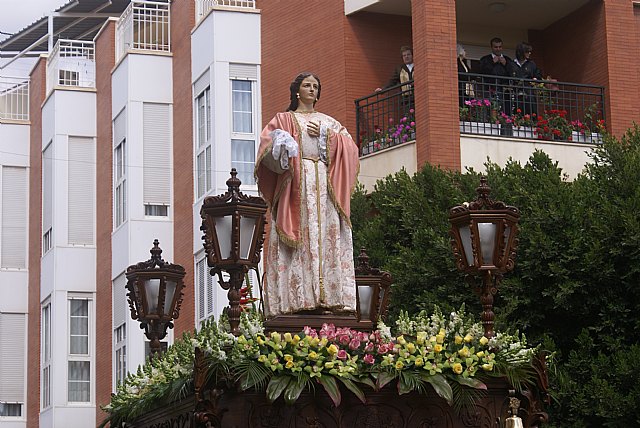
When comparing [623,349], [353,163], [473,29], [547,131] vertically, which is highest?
[473,29]

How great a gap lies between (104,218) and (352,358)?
76.9 feet

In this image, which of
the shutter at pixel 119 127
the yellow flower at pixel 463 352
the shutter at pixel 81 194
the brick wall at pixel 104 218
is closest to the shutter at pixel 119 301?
the brick wall at pixel 104 218

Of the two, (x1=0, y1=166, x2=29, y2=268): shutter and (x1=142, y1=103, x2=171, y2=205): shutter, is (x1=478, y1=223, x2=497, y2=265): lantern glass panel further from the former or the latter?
(x1=0, y1=166, x2=29, y2=268): shutter

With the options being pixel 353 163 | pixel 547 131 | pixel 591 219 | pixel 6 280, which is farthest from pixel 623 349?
pixel 6 280

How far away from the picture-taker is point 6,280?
1496 inches

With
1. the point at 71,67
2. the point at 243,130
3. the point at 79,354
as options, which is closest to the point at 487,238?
the point at 243,130

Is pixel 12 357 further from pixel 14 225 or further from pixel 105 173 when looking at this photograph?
pixel 105 173

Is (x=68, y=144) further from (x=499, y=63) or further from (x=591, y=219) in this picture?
(x=591, y=219)

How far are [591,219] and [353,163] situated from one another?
8000 millimetres

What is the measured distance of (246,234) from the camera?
36.6 ft

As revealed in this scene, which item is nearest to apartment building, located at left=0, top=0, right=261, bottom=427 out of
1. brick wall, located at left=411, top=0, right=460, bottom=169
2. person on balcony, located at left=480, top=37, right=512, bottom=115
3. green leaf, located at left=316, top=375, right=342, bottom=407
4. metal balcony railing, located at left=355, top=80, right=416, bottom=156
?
metal balcony railing, located at left=355, top=80, right=416, bottom=156

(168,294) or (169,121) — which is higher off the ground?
(169,121)

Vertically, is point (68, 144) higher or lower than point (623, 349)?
higher

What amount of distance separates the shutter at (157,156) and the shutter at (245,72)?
358 centimetres
